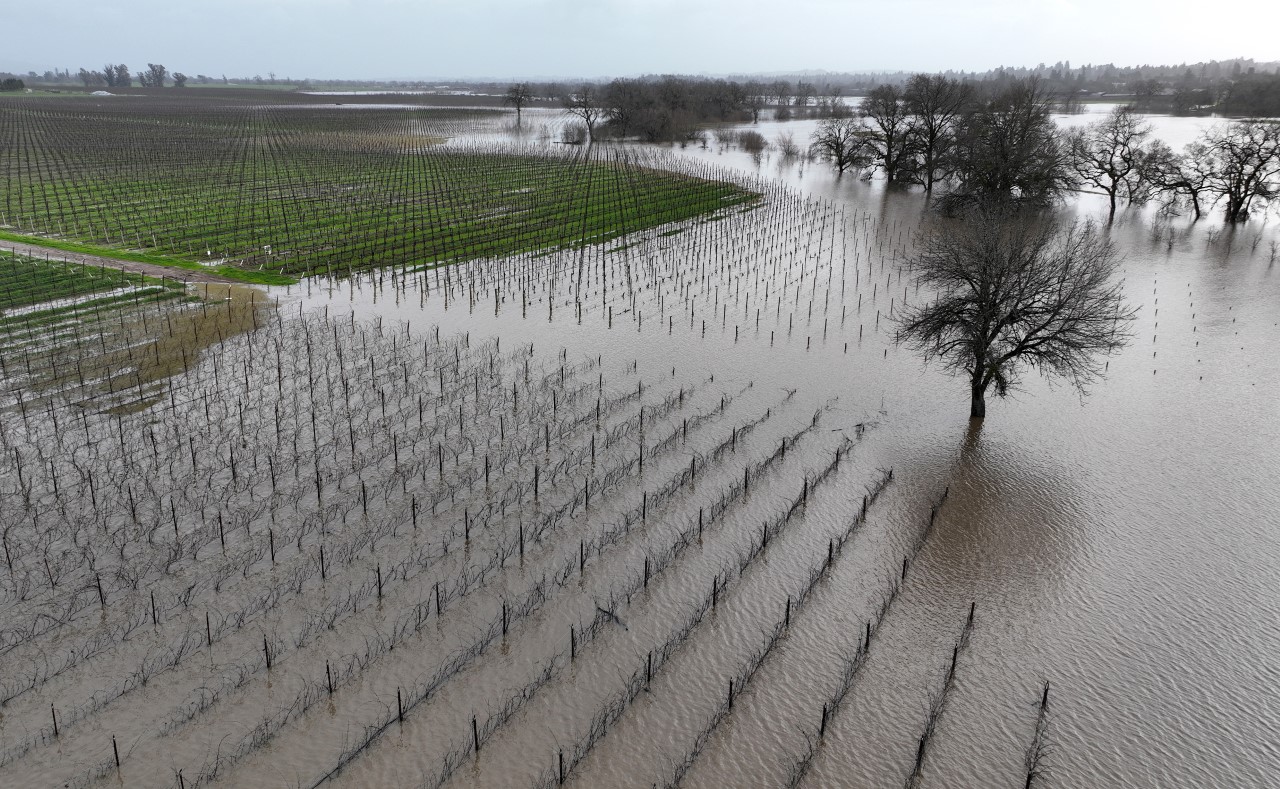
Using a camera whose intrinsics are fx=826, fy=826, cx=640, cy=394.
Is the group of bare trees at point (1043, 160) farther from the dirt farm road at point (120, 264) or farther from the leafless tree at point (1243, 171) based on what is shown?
the dirt farm road at point (120, 264)

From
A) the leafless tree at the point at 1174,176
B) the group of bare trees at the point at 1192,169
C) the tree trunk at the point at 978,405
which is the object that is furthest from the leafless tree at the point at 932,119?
the tree trunk at the point at 978,405

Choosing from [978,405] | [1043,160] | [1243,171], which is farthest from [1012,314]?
[1243,171]

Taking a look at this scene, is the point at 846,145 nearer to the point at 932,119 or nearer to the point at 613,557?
the point at 932,119

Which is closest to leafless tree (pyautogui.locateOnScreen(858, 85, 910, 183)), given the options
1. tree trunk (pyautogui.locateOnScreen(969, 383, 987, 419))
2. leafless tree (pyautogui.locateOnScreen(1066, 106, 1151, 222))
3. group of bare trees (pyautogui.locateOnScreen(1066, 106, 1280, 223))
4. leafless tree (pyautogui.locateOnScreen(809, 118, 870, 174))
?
leafless tree (pyautogui.locateOnScreen(809, 118, 870, 174))

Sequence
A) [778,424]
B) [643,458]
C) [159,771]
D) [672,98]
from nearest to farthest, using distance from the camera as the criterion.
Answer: [159,771], [643,458], [778,424], [672,98]

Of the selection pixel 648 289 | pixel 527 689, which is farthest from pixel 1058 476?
pixel 648 289

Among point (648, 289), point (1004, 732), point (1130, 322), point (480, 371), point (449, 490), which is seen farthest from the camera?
point (648, 289)

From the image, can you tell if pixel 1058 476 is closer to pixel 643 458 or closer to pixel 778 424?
pixel 778 424

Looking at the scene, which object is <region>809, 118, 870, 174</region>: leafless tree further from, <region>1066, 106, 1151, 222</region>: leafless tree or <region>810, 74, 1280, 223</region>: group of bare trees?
<region>1066, 106, 1151, 222</region>: leafless tree
